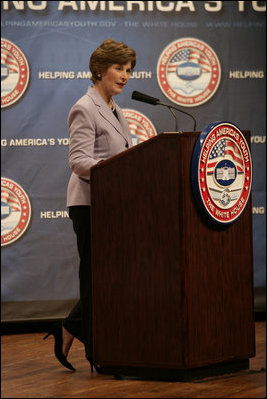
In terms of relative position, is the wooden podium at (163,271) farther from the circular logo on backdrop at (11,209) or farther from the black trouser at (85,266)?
the circular logo on backdrop at (11,209)

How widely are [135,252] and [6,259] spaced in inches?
70.3

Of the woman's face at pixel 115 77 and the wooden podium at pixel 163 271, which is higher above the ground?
the woman's face at pixel 115 77

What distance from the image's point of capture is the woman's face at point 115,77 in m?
2.87

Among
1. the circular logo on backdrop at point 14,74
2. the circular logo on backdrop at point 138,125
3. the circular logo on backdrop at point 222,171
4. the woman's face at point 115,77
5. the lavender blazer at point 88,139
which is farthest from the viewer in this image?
the circular logo on backdrop at point 138,125

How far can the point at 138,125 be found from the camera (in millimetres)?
4266

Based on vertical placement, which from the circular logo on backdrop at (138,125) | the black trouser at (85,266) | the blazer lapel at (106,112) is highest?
the circular logo on backdrop at (138,125)

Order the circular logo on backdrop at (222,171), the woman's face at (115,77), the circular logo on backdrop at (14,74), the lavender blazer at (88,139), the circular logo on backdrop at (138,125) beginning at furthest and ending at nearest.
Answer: the circular logo on backdrop at (138,125) → the circular logo on backdrop at (14,74) → the woman's face at (115,77) → the lavender blazer at (88,139) → the circular logo on backdrop at (222,171)

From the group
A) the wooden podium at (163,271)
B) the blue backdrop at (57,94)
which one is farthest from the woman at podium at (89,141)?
the blue backdrop at (57,94)

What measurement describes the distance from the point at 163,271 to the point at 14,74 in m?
2.07

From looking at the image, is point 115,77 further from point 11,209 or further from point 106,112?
point 11,209

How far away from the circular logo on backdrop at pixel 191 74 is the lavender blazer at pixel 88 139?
148 centimetres

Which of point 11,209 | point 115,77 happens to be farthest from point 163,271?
point 11,209

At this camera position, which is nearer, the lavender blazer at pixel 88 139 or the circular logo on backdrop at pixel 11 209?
the lavender blazer at pixel 88 139

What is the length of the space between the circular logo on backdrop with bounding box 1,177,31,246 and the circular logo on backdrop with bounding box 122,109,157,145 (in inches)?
28.4
